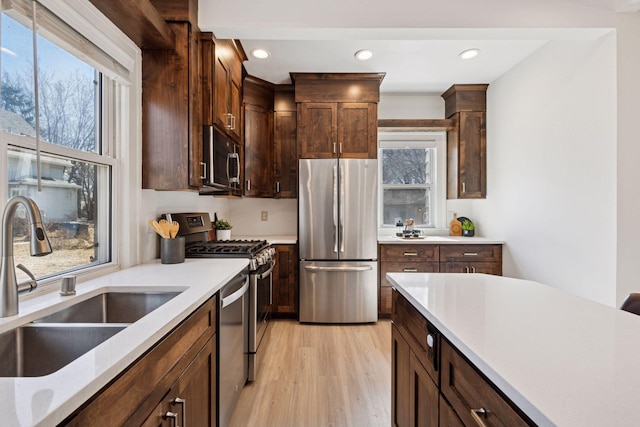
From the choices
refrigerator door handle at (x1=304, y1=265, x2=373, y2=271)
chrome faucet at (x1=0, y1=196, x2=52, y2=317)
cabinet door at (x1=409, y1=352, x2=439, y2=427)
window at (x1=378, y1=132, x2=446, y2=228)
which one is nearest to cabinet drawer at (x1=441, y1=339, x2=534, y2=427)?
cabinet door at (x1=409, y1=352, x2=439, y2=427)

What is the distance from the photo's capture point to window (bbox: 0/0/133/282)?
117 cm

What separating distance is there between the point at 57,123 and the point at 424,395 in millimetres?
1954

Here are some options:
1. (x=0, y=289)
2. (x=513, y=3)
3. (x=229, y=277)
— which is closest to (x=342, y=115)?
(x=513, y=3)

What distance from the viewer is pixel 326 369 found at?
2361 mm

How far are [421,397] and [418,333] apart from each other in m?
0.23

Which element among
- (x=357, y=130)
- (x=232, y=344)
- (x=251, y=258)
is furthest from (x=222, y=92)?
(x=232, y=344)

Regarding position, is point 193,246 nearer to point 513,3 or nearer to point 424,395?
point 424,395

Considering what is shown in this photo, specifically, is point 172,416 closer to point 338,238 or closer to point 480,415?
point 480,415

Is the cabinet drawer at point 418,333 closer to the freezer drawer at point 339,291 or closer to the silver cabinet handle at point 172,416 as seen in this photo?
the silver cabinet handle at point 172,416

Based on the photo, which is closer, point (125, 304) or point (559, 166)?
point (125, 304)

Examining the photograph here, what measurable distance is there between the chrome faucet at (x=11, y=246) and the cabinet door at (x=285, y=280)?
2.39 metres

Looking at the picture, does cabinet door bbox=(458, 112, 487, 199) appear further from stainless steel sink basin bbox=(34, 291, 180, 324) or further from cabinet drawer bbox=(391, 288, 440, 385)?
stainless steel sink basin bbox=(34, 291, 180, 324)

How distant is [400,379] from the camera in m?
1.45

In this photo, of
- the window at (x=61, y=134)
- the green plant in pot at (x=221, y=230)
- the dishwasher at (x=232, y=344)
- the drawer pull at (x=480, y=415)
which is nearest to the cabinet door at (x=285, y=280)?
the green plant in pot at (x=221, y=230)
